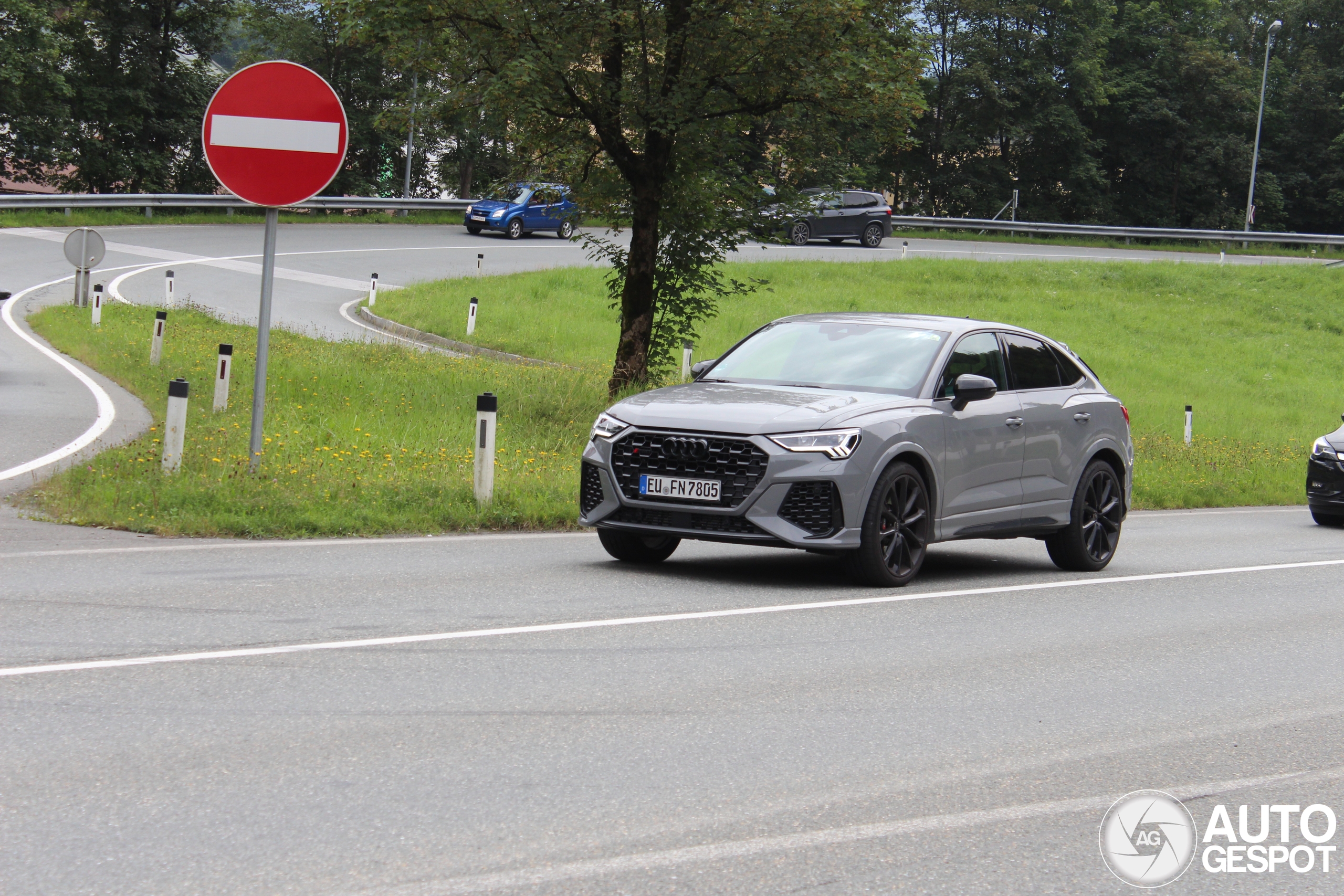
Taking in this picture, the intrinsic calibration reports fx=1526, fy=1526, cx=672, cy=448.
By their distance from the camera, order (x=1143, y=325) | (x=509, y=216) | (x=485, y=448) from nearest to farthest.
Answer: (x=485, y=448) < (x=1143, y=325) < (x=509, y=216)

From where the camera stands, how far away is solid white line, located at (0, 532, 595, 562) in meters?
9.22

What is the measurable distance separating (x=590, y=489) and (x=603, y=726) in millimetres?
4014

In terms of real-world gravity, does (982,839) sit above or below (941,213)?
below

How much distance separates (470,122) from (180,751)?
1485 centimetres

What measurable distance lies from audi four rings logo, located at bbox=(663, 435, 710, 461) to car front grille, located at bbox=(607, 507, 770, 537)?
0.33 metres

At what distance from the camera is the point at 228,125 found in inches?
418

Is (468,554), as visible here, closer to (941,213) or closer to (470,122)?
(470,122)

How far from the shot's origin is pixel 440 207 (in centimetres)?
5300

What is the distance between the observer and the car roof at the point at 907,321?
10.7 metres

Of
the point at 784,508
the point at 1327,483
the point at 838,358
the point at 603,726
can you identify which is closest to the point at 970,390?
the point at 838,358

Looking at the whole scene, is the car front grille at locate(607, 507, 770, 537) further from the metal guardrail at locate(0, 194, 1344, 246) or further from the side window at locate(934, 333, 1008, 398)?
the metal guardrail at locate(0, 194, 1344, 246)

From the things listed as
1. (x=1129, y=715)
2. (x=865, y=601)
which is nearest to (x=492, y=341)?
(x=865, y=601)

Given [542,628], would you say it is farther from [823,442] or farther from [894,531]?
[894,531]

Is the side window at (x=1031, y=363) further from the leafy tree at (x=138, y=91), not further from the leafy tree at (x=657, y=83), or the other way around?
the leafy tree at (x=138, y=91)
